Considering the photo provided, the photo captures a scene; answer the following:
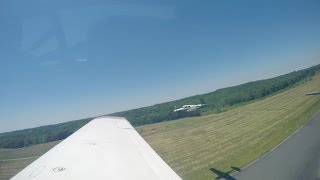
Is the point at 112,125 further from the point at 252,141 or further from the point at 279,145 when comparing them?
the point at 252,141

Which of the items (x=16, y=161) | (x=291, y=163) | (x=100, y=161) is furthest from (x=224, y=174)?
(x=16, y=161)

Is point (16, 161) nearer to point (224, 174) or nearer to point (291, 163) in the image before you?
point (224, 174)

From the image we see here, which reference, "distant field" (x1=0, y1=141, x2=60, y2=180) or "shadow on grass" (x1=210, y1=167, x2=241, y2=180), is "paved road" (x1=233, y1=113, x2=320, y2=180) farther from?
"distant field" (x1=0, y1=141, x2=60, y2=180)

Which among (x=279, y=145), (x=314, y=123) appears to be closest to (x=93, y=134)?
(x=279, y=145)

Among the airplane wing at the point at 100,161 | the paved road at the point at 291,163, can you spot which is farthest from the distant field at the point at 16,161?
the airplane wing at the point at 100,161

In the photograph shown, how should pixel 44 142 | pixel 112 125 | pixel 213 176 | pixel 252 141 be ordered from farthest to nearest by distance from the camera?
1. pixel 44 142
2. pixel 252 141
3. pixel 213 176
4. pixel 112 125
